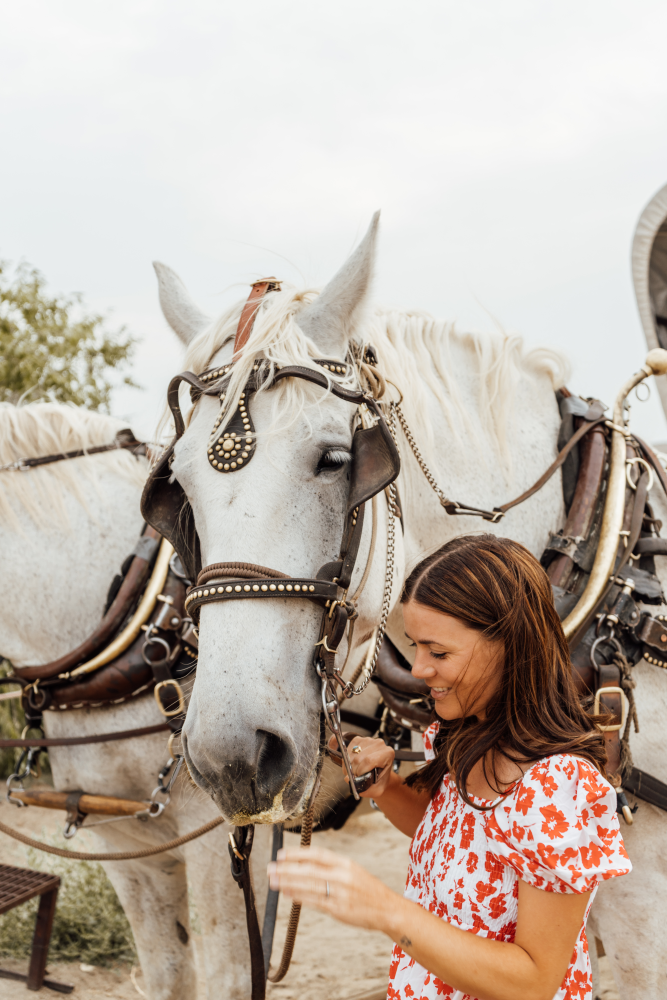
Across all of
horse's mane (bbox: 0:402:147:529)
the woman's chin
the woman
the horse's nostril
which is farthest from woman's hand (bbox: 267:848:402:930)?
horse's mane (bbox: 0:402:147:529)

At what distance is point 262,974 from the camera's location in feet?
4.92

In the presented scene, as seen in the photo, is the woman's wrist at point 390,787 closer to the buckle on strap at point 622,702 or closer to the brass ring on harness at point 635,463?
the buckle on strap at point 622,702

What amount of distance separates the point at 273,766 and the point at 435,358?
1.13 metres

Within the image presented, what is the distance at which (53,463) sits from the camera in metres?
2.26

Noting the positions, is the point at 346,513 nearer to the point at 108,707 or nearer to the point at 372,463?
the point at 372,463

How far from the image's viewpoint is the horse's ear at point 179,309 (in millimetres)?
1631

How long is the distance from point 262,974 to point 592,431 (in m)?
1.49

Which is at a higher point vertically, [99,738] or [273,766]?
[273,766]

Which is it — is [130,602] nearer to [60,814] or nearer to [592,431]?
[592,431]

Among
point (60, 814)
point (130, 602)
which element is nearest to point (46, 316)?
point (60, 814)

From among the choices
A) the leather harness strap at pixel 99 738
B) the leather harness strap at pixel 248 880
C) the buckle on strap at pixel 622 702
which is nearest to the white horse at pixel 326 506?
the buckle on strap at pixel 622 702

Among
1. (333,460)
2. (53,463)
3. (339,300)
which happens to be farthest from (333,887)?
(53,463)

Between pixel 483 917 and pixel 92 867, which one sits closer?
pixel 483 917

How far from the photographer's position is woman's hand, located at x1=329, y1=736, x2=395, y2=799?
1250 mm
